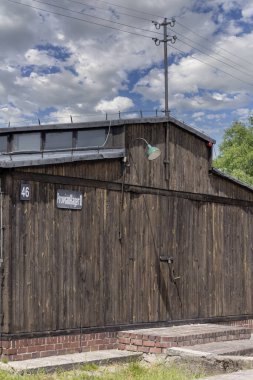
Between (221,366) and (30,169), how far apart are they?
498 cm

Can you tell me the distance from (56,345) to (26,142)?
18.3ft

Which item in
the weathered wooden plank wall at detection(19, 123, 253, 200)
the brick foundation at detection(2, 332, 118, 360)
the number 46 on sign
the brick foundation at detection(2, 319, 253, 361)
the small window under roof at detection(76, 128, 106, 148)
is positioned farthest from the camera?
the small window under roof at detection(76, 128, 106, 148)

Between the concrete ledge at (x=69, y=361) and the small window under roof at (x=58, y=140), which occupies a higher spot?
the small window under roof at (x=58, y=140)

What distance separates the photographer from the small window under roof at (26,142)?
15.9 m

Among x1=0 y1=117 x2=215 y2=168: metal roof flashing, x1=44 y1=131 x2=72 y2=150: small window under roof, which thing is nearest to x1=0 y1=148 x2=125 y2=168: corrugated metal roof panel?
x1=0 y1=117 x2=215 y2=168: metal roof flashing

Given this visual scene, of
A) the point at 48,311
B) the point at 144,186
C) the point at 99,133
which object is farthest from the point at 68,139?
the point at 48,311

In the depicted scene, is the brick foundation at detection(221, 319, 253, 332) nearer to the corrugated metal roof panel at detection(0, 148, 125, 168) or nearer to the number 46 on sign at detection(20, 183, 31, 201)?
the corrugated metal roof panel at detection(0, 148, 125, 168)

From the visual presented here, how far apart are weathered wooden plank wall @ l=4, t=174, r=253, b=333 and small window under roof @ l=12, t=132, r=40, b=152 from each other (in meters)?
2.94

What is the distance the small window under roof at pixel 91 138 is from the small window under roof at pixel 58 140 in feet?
0.93

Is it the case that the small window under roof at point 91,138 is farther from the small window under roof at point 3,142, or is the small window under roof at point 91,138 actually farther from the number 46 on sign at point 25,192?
the number 46 on sign at point 25,192

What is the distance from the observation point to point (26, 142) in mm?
16156

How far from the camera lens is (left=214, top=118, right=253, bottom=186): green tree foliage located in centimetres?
4853

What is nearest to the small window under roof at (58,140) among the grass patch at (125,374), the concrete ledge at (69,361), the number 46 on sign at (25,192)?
the number 46 on sign at (25,192)

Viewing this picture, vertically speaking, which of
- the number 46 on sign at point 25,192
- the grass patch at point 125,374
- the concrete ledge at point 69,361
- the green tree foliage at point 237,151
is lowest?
the grass patch at point 125,374
